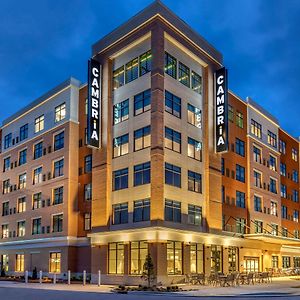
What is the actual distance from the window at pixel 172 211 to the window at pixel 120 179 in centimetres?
470

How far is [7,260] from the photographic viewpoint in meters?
62.1

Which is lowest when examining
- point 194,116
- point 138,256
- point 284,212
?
point 138,256

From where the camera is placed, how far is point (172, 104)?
45.1 metres

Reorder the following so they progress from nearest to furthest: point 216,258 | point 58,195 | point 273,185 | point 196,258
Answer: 1. point 196,258
2. point 216,258
3. point 58,195
4. point 273,185

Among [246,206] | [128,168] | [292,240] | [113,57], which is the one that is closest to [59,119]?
[113,57]

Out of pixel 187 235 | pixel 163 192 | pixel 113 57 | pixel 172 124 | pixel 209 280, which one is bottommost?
pixel 209 280

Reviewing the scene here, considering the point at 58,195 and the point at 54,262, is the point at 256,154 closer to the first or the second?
the point at 58,195

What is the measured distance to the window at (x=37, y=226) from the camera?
5672cm

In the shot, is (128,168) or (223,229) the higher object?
(128,168)

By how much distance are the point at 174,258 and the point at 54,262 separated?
17.1m

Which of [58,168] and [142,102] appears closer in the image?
[142,102]

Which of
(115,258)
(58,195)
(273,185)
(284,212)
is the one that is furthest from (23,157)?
(284,212)

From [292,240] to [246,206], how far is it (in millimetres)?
6868

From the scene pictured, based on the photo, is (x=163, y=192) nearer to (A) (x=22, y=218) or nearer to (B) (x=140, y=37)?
(B) (x=140, y=37)
